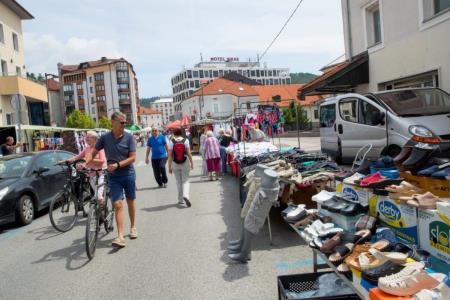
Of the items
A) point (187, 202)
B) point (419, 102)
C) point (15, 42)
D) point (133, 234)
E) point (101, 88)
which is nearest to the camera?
point (133, 234)

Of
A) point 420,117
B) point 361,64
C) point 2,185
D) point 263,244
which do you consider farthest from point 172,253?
point 361,64

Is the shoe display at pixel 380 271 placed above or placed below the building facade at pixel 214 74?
below

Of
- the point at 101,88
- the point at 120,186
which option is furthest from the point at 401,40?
the point at 101,88

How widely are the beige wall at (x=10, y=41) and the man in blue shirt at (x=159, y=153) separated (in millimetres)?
21552

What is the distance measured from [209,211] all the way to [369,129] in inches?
195

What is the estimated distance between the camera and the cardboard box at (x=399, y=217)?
10.2 ft

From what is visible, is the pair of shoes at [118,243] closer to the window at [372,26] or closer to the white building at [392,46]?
the white building at [392,46]

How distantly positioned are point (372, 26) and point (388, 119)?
5945mm

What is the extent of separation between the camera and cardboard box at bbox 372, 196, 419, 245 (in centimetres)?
312

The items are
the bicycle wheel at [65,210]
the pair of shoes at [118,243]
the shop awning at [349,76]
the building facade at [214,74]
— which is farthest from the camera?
the building facade at [214,74]

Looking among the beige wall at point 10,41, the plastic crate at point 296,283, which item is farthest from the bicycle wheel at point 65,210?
the beige wall at point 10,41

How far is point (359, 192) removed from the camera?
13.0 ft

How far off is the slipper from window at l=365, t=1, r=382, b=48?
40.2ft

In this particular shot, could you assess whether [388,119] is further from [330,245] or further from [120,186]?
[330,245]
